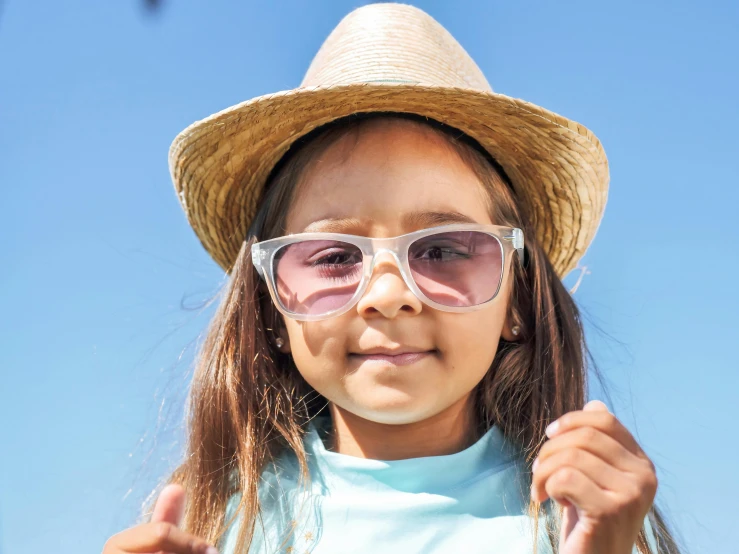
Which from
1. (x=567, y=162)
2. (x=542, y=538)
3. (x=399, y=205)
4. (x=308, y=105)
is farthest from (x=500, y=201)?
(x=542, y=538)

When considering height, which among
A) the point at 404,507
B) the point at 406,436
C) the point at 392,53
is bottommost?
the point at 404,507

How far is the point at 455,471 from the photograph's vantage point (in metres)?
2.28

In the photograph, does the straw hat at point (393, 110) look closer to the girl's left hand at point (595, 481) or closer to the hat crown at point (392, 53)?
the hat crown at point (392, 53)

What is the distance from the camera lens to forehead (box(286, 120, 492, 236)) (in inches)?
88.1

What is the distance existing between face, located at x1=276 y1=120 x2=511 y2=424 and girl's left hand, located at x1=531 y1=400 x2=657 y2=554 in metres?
0.57

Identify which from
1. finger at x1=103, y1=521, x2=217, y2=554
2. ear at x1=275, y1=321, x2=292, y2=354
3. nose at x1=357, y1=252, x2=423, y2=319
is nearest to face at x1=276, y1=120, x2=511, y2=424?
nose at x1=357, y1=252, x2=423, y2=319

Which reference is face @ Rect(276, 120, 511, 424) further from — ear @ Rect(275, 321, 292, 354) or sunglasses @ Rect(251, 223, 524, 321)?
ear @ Rect(275, 321, 292, 354)

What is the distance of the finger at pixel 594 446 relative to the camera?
1.65 meters

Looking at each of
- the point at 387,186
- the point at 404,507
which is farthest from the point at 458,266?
the point at 404,507

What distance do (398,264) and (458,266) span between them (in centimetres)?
19

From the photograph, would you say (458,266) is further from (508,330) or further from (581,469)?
(581,469)

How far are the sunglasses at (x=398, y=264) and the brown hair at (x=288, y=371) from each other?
193mm

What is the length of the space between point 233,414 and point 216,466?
166 millimetres

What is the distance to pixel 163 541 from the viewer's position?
1.63 meters
